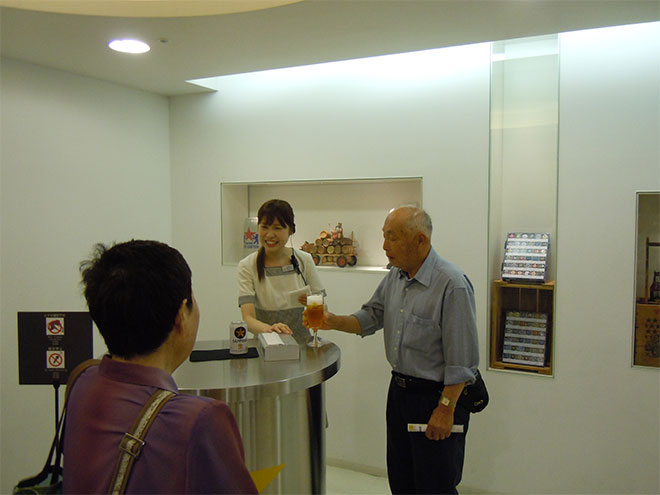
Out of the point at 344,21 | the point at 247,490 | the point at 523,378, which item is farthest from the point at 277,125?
the point at 247,490

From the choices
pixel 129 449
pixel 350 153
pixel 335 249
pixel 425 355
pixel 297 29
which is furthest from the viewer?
pixel 335 249

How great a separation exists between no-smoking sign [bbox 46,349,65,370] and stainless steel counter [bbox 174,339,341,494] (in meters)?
0.49

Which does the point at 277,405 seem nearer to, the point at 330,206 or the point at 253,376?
the point at 253,376

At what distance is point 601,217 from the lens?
118 inches

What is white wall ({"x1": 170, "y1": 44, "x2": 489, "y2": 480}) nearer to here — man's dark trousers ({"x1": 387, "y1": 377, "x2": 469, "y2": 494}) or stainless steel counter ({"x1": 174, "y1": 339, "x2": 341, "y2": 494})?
man's dark trousers ({"x1": 387, "y1": 377, "x2": 469, "y2": 494})

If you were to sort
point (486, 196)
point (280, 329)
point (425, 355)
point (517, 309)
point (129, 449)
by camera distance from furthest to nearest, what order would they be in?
point (517, 309) → point (486, 196) → point (280, 329) → point (425, 355) → point (129, 449)

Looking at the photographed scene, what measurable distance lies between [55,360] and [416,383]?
1528 mm

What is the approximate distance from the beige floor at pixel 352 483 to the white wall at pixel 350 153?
10 centimetres

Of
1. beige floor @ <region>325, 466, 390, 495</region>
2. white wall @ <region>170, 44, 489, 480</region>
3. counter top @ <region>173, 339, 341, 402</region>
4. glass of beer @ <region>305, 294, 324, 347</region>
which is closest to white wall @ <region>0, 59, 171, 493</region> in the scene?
white wall @ <region>170, 44, 489, 480</region>

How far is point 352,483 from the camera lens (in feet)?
11.8

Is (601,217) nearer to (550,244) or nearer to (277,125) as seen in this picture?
(550,244)

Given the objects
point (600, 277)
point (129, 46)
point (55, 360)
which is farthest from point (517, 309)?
point (129, 46)

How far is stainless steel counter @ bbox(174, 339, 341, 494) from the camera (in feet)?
6.31

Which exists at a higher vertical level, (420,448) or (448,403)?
(448,403)
